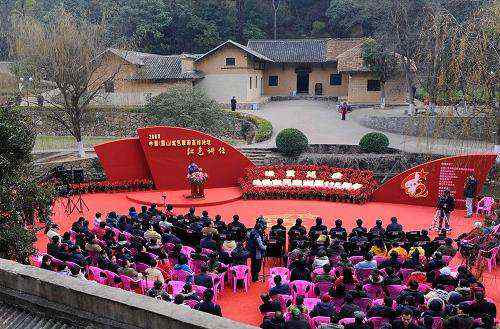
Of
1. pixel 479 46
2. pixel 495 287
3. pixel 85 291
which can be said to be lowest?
pixel 495 287

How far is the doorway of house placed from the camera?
4281cm

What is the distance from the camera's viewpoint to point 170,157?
63.2 ft

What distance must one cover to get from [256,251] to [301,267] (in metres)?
1.54

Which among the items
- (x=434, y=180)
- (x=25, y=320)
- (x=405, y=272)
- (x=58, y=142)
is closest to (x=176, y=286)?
(x=405, y=272)

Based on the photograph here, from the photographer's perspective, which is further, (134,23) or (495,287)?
(134,23)

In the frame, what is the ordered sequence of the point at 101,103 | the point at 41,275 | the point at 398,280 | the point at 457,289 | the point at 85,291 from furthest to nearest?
the point at 101,103, the point at 398,280, the point at 457,289, the point at 41,275, the point at 85,291

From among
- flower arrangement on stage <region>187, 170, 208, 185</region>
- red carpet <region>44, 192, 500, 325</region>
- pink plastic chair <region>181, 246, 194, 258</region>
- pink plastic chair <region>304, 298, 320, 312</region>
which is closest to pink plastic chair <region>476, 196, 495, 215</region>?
red carpet <region>44, 192, 500, 325</region>

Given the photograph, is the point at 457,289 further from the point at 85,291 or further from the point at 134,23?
the point at 134,23

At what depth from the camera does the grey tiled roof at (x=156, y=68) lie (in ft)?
116

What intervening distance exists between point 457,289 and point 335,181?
10.5m

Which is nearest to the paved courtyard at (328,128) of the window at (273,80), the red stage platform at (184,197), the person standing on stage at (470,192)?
the window at (273,80)

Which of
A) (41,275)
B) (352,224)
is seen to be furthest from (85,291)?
(352,224)

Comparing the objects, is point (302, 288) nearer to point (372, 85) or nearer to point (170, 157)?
point (170, 157)

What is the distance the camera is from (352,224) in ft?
50.6
